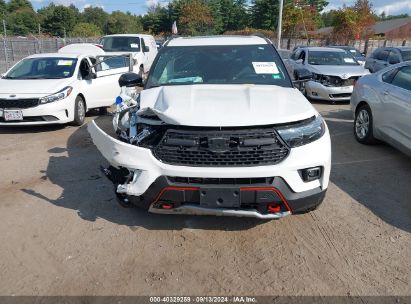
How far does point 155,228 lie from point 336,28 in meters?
41.6

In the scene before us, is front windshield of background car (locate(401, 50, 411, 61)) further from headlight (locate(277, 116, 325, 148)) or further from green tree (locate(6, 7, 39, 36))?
green tree (locate(6, 7, 39, 36))

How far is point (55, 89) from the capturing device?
24.9ft

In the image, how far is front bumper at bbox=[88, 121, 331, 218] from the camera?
3.14 metres

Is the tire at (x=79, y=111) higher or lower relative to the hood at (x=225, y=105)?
lower

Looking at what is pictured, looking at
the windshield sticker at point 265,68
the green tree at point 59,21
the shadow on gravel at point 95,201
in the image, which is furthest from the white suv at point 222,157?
the green tree at point 59,21

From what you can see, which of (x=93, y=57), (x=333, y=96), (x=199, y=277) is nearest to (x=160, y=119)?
(x=199, y=277)

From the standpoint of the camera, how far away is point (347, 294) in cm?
289

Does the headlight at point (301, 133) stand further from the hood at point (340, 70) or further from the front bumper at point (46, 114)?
the hood at point (340, 70)

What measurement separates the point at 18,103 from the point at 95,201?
392 cm

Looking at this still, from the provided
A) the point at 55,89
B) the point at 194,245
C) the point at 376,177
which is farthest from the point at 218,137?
the point at 55,89

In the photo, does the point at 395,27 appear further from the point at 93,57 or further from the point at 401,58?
the point at 93,57

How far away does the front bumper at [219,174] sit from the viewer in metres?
3.14

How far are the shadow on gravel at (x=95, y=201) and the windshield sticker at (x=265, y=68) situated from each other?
1.73 m

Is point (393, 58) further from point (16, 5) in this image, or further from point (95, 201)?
point (16, 5)
